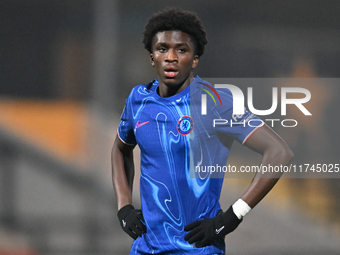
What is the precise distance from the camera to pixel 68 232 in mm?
3439

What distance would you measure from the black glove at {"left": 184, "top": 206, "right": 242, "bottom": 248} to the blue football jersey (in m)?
0.03

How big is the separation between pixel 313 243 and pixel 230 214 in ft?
6.49

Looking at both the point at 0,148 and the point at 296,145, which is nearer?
the point at 296,145

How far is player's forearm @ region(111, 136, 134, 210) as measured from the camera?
6.72 feet

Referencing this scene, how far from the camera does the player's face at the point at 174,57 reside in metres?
1.75

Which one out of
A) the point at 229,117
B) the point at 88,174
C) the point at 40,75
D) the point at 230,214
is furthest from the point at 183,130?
the point at 40,75

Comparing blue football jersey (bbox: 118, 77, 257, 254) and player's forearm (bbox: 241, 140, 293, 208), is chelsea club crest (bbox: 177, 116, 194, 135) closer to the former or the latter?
blue football jersey (bbox: 118, 77, 257, 254)

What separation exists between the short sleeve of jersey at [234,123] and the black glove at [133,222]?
54 centimetres

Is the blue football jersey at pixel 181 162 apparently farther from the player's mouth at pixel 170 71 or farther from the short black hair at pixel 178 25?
the short black hair at pixel 178 25

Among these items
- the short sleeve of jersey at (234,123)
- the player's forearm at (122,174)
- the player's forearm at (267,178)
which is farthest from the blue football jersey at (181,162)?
the player's forearm at (122,174)

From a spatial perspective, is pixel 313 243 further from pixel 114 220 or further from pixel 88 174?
pixel 88 174

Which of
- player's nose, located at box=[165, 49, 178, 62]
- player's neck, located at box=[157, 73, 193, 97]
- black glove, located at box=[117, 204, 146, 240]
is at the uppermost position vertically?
player's nose, located at box=[165, 49, 178, 62]

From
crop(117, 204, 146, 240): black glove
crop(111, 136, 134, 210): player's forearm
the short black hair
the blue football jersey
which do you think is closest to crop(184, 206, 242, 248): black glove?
the blue football jersey

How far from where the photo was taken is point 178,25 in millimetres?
1765
